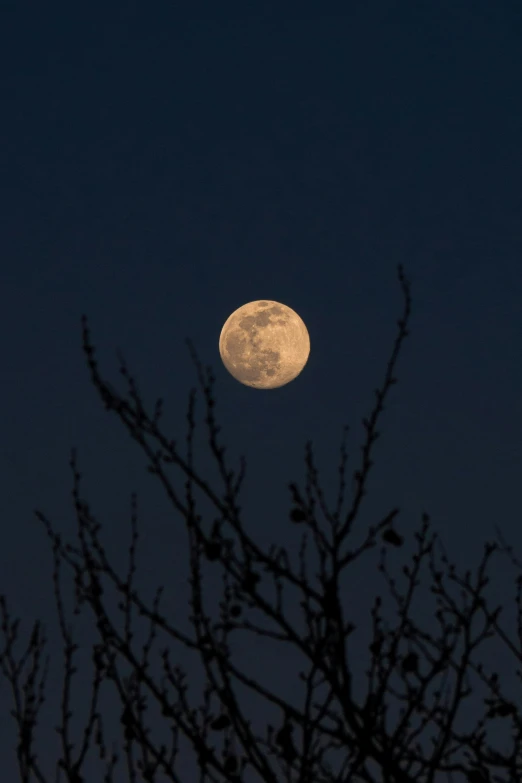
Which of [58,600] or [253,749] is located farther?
[58,600]

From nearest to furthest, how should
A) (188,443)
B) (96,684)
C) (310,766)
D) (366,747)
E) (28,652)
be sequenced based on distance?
(366,747) < (188,443) < (310,766) < (96,684) < (28,652)

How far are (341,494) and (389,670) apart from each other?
1138 mm

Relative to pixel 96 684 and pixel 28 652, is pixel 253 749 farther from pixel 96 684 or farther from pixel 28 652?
pixel 28 652

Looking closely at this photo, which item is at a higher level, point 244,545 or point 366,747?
point 244,545

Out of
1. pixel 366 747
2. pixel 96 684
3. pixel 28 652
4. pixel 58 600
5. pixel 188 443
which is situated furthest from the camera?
pixel 28 652

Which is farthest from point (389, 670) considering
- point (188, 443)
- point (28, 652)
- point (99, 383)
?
point (28, 652)

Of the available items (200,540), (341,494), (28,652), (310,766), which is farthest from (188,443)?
(28,652)

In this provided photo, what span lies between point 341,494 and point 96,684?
238 cm

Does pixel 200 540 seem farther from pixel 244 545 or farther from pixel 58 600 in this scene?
pixel 58 600

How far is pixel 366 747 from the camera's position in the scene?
4.39 metres

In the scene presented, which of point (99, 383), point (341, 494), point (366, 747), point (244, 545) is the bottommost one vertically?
point (366, 747)

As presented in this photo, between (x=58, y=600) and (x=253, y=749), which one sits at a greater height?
(x=58, y=600)

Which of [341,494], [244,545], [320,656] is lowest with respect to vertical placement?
[320,656]

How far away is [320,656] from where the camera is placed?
4617mm
